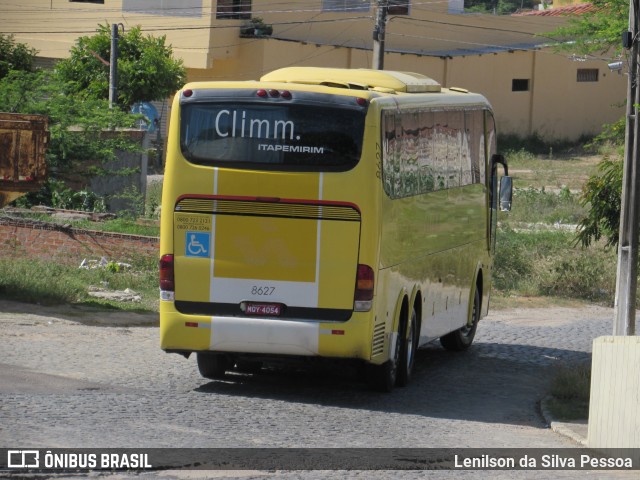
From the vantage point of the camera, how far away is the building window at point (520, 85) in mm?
60594

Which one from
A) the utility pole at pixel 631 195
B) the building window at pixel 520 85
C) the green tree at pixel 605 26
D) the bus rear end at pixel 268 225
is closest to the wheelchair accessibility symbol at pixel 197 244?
the bus rear end at pixel 268 225

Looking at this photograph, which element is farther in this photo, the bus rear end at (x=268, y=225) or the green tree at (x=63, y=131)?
the green tree at (x=63, y=131)

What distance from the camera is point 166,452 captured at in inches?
374

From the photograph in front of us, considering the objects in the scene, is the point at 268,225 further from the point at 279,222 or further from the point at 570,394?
the point at 570,394

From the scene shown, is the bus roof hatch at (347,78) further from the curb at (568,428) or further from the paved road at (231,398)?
the curb at (568,428)

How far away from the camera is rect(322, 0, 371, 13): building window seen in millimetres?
55406

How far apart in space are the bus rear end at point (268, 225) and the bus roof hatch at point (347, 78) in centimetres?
78

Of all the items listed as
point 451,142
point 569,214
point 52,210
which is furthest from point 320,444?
point 569,214

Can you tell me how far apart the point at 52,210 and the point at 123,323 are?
8.19m

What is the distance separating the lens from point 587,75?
202 ft

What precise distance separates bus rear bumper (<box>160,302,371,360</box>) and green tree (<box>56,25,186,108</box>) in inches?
1293

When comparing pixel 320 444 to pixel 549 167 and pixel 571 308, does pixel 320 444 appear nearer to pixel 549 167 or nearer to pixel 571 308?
pixel 571 308

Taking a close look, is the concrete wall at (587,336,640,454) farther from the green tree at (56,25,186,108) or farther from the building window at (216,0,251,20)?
the building window at (216,0,251,20)

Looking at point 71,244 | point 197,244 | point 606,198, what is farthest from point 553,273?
point 197,244
